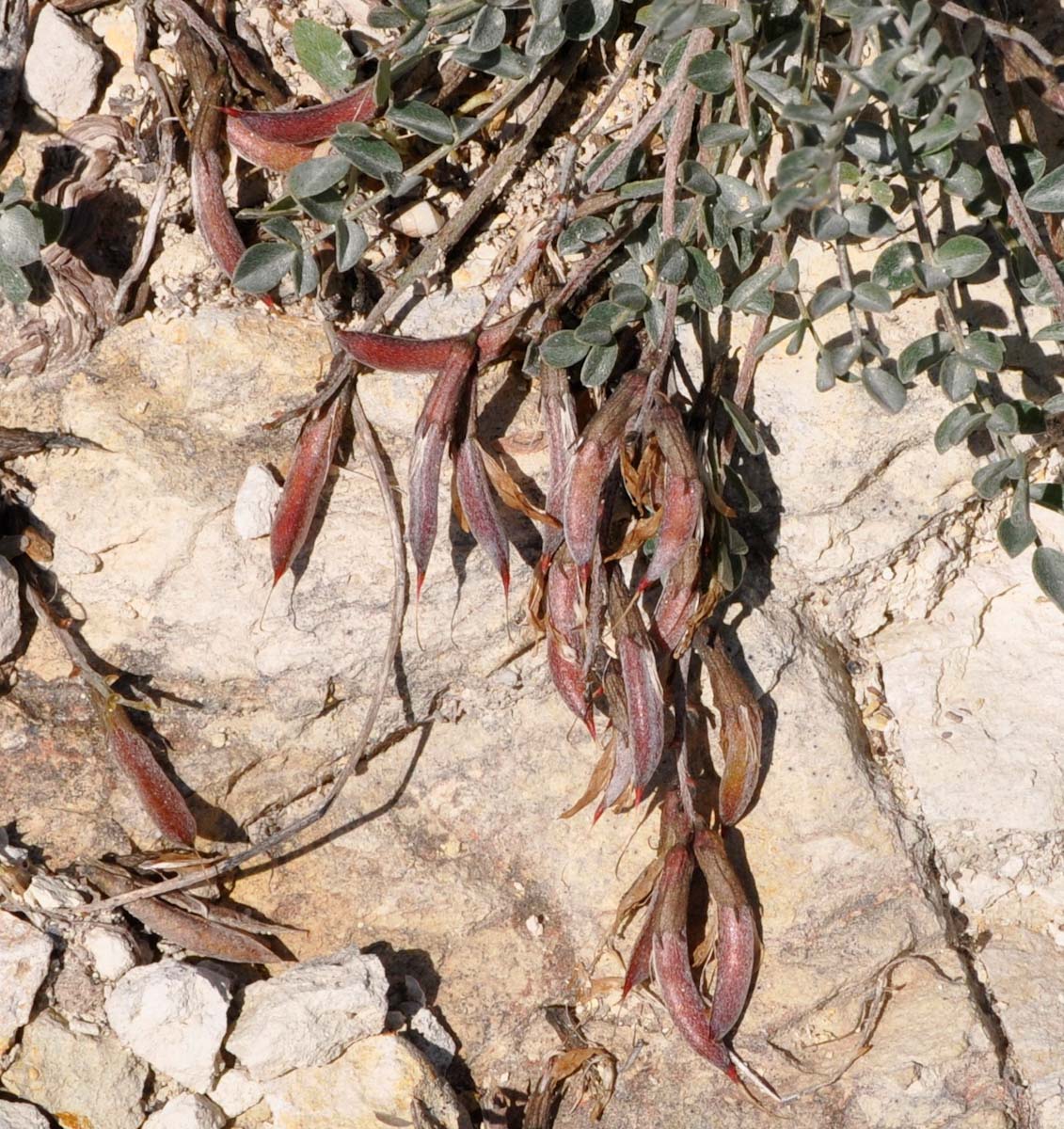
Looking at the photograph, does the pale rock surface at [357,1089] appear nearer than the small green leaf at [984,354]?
No

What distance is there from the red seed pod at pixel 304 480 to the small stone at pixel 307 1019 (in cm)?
83

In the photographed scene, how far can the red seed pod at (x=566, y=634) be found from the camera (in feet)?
7.66

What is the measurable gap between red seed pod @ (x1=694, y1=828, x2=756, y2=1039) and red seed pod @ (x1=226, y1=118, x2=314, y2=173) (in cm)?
163

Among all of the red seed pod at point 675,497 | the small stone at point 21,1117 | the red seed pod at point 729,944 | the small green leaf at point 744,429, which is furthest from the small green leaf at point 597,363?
the small stone at point 21,1117

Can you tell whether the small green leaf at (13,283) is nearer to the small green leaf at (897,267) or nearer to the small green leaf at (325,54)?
the small green leaf at (325,54)

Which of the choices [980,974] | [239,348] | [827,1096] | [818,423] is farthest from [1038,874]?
[239,348]

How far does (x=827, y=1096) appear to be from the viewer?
8.15 feet

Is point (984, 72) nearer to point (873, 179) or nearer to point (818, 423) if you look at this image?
point (873, 179)

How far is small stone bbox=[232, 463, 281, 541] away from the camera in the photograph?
8.04 feet

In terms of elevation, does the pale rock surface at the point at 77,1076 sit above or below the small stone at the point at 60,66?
below

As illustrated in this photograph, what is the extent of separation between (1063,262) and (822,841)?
1.27 metres

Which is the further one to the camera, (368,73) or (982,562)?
(982,562)

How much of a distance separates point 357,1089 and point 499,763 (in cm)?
72

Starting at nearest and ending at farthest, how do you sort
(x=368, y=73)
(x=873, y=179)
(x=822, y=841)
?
(x=873, y=179) → (x=368, y=73) → (x=822, y=841)
